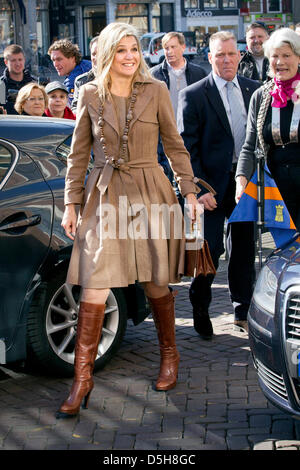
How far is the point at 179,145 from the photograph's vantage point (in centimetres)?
465

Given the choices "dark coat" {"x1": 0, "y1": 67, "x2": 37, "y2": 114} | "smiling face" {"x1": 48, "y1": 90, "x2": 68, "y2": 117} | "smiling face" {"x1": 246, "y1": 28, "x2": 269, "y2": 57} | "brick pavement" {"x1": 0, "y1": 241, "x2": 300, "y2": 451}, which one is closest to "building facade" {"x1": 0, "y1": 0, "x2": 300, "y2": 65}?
"dark coat" {"x1": 0, "y1": 67, "x2": 37, "y2": 114}

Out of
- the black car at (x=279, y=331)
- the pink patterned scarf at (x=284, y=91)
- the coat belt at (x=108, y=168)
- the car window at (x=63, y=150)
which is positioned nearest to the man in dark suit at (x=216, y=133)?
the pink patterned scarf at (x=284, y=91)

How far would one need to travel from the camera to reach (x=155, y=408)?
447 cm

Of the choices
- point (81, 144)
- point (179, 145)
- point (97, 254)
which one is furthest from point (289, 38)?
point (97, 254)

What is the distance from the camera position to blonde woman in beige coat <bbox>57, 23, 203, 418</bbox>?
4367mm

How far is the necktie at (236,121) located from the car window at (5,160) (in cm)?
175

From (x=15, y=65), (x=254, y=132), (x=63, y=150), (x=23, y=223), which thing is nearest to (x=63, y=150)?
(x=63, y=150)

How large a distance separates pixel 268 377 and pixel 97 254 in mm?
1114

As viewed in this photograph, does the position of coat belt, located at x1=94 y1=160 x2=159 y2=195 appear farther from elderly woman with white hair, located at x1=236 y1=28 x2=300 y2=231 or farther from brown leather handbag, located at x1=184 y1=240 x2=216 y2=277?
elderly woman with white hair, located at x1=236 y1=28 x2=300 y2=231

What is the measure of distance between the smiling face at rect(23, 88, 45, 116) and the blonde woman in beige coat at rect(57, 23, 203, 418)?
2.94 m

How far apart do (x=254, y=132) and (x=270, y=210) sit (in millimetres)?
611

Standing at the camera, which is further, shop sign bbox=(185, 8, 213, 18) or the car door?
shop sign bbox=(185, 8, 213, 18)

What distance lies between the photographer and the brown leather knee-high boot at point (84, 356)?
4.32m
